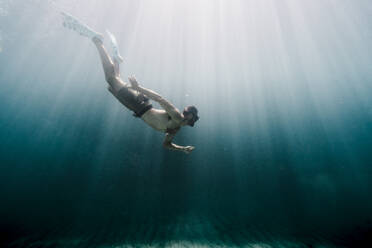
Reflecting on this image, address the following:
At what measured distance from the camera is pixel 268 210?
17.8 meters

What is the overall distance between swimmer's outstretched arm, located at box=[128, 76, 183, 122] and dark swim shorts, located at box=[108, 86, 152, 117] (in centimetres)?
62

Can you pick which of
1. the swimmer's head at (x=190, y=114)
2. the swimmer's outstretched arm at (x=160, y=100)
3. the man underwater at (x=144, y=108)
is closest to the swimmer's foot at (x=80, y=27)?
the man underwater at (x=144, y=108)

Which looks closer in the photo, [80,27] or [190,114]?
[190,114]

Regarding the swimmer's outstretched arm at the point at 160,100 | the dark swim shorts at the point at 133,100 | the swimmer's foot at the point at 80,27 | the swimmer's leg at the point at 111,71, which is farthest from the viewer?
the swimmer's foot at the point at 80,27

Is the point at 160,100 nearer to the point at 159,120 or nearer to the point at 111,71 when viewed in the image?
the point at 159,120

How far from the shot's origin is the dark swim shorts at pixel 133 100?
3.25 meters

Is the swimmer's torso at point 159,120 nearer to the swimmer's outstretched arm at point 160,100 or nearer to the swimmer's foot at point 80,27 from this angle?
the swimmer's outstretched arm at point 160,100

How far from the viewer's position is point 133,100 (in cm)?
328

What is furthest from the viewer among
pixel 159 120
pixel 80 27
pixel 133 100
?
pixel 80 27

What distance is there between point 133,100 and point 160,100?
83 cm

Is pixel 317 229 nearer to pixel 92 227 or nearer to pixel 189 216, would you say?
pixel 189 216

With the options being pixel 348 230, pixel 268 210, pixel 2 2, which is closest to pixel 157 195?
pixel 268 210

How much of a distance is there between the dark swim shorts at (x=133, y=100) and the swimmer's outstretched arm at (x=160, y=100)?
2.03ft

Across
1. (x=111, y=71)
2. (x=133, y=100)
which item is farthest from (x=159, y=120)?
(x=111, y=71)
